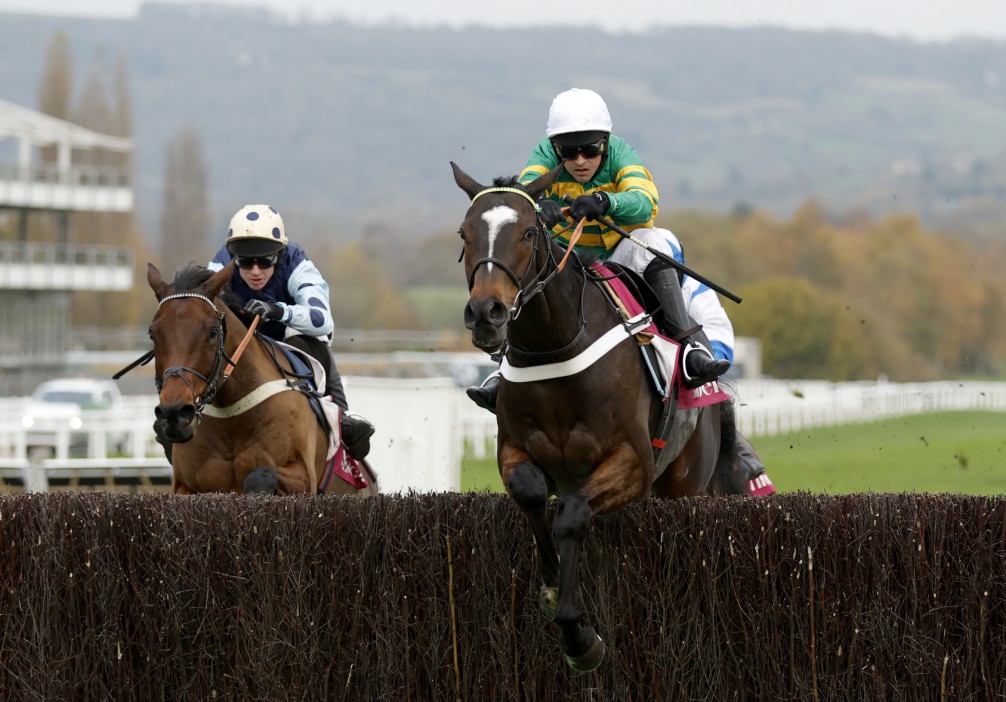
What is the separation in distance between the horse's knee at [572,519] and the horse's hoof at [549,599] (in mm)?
261

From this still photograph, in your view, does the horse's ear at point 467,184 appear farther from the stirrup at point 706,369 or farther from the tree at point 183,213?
the tree at point 183,213

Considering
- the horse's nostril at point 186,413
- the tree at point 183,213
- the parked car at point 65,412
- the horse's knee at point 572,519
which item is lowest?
the parked car at point 65,412

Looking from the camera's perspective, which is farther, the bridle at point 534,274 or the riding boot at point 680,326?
the riding boot at point 680,326

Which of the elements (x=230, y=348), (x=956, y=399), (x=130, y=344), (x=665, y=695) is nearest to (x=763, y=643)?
(x=665, y=695)

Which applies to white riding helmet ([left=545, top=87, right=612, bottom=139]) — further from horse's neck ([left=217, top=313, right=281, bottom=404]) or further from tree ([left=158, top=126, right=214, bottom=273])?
tree ([left=158, top=126, right=214, bottom=273])

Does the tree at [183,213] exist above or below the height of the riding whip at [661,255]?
above

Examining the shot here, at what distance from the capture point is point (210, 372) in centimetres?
684

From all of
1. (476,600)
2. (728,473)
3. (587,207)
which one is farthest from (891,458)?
(476,600)

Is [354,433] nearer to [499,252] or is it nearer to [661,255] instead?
[661,255]

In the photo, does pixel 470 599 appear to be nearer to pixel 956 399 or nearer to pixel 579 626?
pixel 579 626

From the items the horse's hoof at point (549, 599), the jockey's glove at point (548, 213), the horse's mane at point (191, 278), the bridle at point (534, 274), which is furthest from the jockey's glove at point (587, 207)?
the horse's mane at point (191, 278)

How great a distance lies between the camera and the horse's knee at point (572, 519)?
526cm

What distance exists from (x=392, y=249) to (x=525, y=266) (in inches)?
5614

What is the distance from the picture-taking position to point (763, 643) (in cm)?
554
